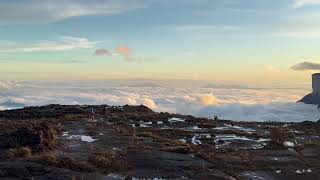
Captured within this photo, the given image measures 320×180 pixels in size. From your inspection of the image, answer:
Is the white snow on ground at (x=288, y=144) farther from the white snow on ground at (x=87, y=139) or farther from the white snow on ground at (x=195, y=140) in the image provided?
the white snow on ground at (x=87, y=139)

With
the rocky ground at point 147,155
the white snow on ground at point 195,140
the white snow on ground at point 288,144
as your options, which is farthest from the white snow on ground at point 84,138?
the white snow on ground at point 288,144

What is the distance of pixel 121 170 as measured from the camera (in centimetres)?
2827

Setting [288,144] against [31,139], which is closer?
[31,139]

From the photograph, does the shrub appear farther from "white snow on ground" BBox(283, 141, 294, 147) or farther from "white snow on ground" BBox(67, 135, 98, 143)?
"white snow on ground" BBox(283, 141, 294, 147)

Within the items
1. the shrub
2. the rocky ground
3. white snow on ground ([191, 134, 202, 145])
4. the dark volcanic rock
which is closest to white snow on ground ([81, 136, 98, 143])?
the rocky ground

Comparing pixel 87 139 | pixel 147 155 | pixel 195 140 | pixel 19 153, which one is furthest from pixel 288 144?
pixel 19 153

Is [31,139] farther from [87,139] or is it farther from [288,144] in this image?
[288,144]

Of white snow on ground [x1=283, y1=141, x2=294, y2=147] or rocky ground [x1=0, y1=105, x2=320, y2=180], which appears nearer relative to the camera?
rocky ground [x1=0, y1=105, x2=320, y2=180]

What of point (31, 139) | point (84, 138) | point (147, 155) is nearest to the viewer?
point (147, 155)

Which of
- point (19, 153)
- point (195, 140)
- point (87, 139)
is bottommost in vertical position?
point (19, 153)

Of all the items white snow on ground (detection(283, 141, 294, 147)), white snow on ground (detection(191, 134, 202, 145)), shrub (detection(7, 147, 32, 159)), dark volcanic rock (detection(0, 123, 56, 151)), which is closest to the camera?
shrub (detection(7, 147, 32, 159))

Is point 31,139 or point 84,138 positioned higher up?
point 31,139

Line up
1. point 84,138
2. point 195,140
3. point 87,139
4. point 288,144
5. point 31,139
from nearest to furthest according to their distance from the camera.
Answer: point 31,139
point 87,139
point 84,138
point 195,140
point 288,144

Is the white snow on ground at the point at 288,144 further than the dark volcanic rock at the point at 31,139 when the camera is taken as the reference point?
Yes
